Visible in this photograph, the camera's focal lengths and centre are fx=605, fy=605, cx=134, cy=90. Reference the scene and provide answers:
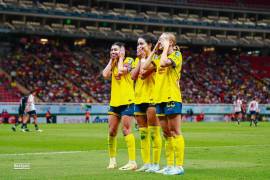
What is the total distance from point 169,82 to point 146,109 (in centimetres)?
129

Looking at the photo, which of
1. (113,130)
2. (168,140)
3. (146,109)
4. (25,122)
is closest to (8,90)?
(25,122)

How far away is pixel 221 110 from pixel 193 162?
2098 inches

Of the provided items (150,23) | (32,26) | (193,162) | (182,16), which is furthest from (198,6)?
(193,162)

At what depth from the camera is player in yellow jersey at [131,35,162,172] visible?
46.0 ft

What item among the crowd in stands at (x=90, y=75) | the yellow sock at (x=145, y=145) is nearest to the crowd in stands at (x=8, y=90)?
the crowd in stands at (x=90, y=75)

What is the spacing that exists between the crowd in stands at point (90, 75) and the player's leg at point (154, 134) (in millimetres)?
52112

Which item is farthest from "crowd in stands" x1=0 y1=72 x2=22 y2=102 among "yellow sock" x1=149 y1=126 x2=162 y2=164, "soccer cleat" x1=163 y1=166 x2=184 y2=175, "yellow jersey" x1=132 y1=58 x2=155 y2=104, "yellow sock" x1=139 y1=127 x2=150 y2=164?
"soccer cleat" x1=163 y1=166 x2=184 y2=175

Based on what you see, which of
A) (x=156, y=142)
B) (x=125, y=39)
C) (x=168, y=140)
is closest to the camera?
(x=168, y=140)

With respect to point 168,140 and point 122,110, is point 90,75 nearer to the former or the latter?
point 122,110

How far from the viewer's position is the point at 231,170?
13.8m

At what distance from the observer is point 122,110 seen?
14664mm

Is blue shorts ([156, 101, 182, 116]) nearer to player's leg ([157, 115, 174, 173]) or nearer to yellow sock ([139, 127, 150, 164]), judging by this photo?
player's leg ([157, 115, 174, 173])

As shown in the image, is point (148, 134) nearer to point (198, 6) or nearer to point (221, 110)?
point (221, 110)

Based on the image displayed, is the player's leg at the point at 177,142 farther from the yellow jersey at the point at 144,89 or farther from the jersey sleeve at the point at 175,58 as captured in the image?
the yellow jersey at the point at 144,89
